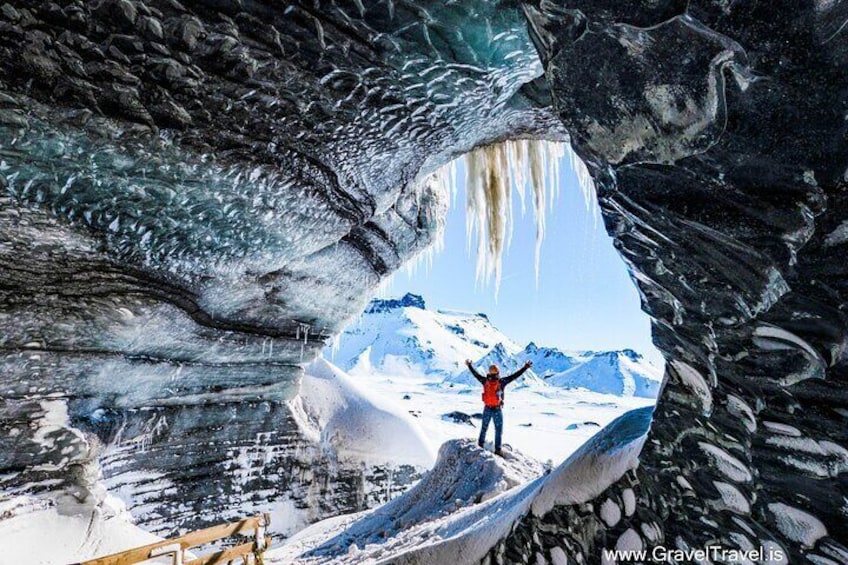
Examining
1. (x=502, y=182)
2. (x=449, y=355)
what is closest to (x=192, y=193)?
(x=502, y=182)

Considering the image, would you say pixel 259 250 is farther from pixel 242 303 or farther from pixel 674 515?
pixel 674 515

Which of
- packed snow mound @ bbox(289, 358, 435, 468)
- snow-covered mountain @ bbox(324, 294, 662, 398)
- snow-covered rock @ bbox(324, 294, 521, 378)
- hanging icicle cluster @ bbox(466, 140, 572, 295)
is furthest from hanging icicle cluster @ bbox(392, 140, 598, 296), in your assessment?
snow-covered rock @ bbox(324, 294, 521, 378)

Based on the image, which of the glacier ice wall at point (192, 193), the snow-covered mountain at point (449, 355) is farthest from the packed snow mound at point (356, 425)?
the snow-covered mountain at point (449, 355)

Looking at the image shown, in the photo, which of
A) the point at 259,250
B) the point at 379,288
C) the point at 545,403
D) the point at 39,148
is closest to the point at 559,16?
the point at 39,148

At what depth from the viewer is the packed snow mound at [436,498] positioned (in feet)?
14.0

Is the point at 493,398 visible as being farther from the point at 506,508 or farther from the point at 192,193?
the point at 192,193

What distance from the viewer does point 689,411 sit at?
3.85 ft

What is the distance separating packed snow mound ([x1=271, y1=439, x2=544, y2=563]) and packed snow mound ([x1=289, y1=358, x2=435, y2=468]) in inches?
53.4

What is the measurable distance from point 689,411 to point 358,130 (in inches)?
73.3

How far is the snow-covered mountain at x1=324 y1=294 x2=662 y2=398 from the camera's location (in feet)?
221

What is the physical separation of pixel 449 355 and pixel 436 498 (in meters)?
77.4

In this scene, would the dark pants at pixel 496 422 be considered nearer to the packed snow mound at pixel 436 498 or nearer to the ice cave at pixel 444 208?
the packed snow mound at pixel 436 498

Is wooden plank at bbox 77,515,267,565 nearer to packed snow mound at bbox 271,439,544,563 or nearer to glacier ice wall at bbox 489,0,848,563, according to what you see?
packed snow mound at bbox 271,439,544,563

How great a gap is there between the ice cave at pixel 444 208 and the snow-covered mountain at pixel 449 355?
5267 centimetres
